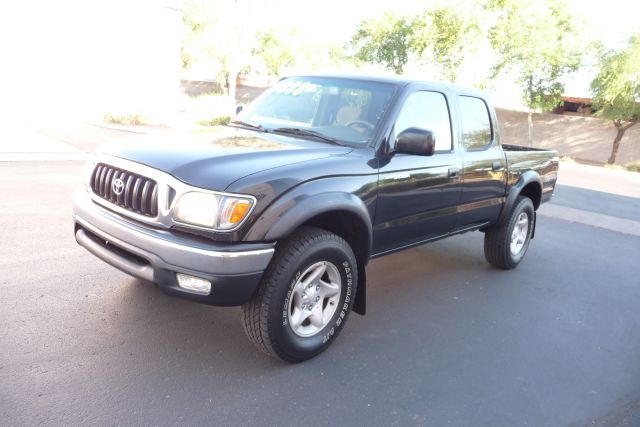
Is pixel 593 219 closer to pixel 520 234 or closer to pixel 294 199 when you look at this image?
pixel 520 234

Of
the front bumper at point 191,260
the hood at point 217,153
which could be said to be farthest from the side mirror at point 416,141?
the front bumper at point 191,260

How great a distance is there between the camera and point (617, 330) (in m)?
4.67

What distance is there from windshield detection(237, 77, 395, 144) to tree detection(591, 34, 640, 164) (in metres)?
23.1

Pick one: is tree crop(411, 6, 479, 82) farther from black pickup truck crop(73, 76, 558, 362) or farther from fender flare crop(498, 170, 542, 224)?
black pickup truck crop(73, 76, 558, 362)

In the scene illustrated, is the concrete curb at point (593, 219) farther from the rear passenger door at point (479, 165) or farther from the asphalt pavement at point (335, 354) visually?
the rear passenger door at point (479, 165)

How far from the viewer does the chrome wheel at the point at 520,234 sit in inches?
238

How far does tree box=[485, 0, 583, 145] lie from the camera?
24.8 meters

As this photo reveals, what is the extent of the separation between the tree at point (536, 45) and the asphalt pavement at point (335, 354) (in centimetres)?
2172

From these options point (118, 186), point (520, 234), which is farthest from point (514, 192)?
point (118, 186)

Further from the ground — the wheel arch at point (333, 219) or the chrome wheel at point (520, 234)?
the wheel arch at point (333, 219)

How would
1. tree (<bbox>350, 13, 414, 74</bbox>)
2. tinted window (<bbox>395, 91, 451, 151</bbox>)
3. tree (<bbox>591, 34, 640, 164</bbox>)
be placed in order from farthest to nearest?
1. tree (<bbox>350, 13, 414, 74</bbox>)
2. tree (<bbox>591, 34, 640, 164</bbox>)
3. tinted window (<bbox>395, 91, 451, 151</bbox>)

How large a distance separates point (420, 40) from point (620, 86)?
31.8 ft

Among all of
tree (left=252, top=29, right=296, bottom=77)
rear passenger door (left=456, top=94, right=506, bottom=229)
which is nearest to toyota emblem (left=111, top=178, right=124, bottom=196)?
rear passenger door (left=456, top=94, right=506, bottom=229)

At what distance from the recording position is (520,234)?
621cm
